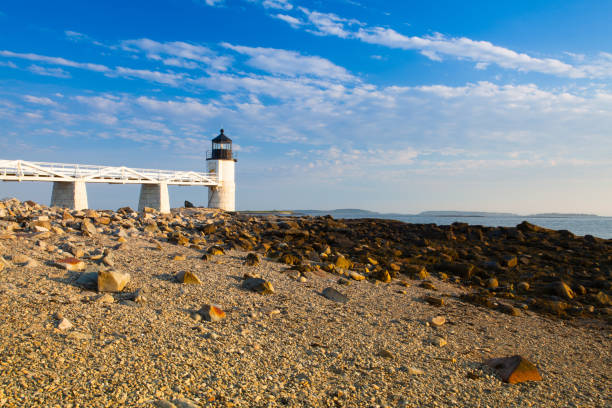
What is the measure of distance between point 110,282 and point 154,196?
1088 inches

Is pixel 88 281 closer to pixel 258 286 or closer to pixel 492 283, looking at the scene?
pixel 258 286

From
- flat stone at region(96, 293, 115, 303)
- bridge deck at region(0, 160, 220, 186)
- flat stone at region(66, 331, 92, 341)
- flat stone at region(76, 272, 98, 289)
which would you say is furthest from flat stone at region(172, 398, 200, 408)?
bridge deck at region(0, 160, 220, 186)

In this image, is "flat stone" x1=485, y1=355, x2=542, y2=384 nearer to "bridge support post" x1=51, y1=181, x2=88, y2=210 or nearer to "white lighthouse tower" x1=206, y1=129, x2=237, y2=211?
"bridge support post" x1=51, y1=181, x2=88, y2=210

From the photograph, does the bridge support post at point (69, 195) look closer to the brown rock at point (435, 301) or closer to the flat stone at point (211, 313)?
the flat stone at point (211, 313)

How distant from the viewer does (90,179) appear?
26.2 metres

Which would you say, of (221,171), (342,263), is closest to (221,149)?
(221,171)

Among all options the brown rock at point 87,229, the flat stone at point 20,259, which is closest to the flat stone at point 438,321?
the flat stone at point 20,259

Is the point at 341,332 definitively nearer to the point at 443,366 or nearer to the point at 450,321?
the point at 443,366

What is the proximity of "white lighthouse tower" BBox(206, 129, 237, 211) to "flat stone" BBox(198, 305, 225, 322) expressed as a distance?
34800 mm

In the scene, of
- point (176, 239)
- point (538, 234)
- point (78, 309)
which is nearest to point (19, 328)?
point (78, 309)

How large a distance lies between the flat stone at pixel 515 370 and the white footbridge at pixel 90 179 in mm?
25383

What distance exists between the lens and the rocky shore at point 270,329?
3.86m

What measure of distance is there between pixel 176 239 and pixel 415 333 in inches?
318

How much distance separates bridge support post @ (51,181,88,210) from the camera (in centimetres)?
2516
